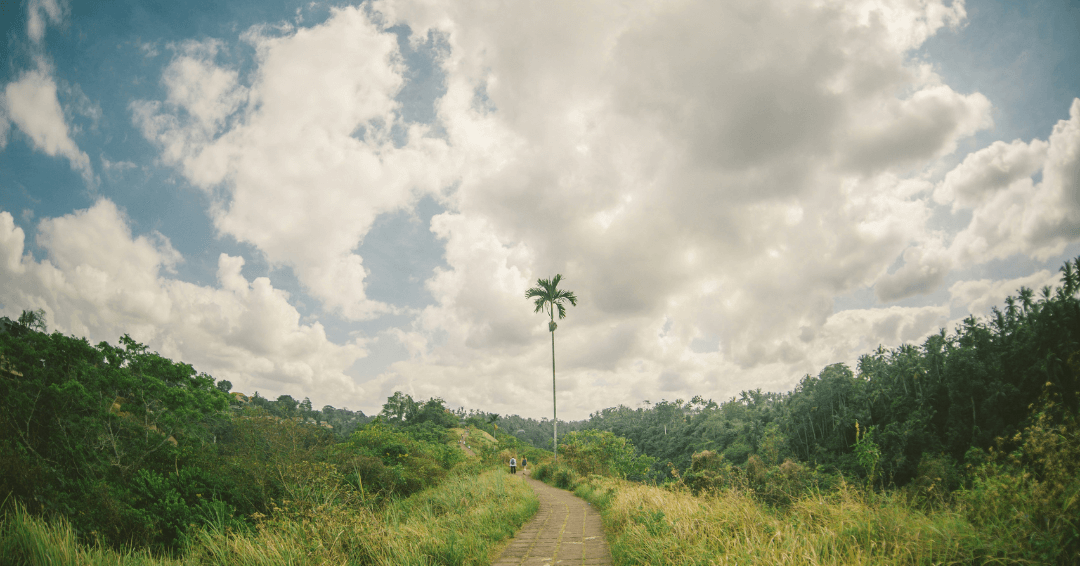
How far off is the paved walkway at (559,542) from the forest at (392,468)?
1.15 ft

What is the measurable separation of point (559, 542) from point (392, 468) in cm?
1028

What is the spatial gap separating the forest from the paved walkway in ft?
1.15

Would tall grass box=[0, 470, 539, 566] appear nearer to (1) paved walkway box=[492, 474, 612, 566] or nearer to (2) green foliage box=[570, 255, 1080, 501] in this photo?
(1) paved walkway box=[492, 474, 612, 566]

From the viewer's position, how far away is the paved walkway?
5.96 meters

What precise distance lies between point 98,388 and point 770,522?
20172 millimetres

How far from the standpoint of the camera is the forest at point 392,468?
15.3ft

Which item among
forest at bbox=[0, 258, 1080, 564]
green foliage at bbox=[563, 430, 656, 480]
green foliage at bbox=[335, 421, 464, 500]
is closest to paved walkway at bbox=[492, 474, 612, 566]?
forest at bbox=[0, 258, 1080, 564]

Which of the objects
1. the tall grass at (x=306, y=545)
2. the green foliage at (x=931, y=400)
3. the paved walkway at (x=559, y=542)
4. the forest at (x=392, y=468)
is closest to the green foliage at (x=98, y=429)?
the forest at (x=392, y=468)

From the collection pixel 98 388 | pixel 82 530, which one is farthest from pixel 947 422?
pixel 98 388

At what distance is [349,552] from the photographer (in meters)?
4.81

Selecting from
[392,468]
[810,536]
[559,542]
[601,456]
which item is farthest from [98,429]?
[601,456]

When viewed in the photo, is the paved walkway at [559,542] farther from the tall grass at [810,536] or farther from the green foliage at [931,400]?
the green foliage at [931,400]

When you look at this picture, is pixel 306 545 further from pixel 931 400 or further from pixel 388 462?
pixel 931 400

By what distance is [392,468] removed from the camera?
49.7 ft
